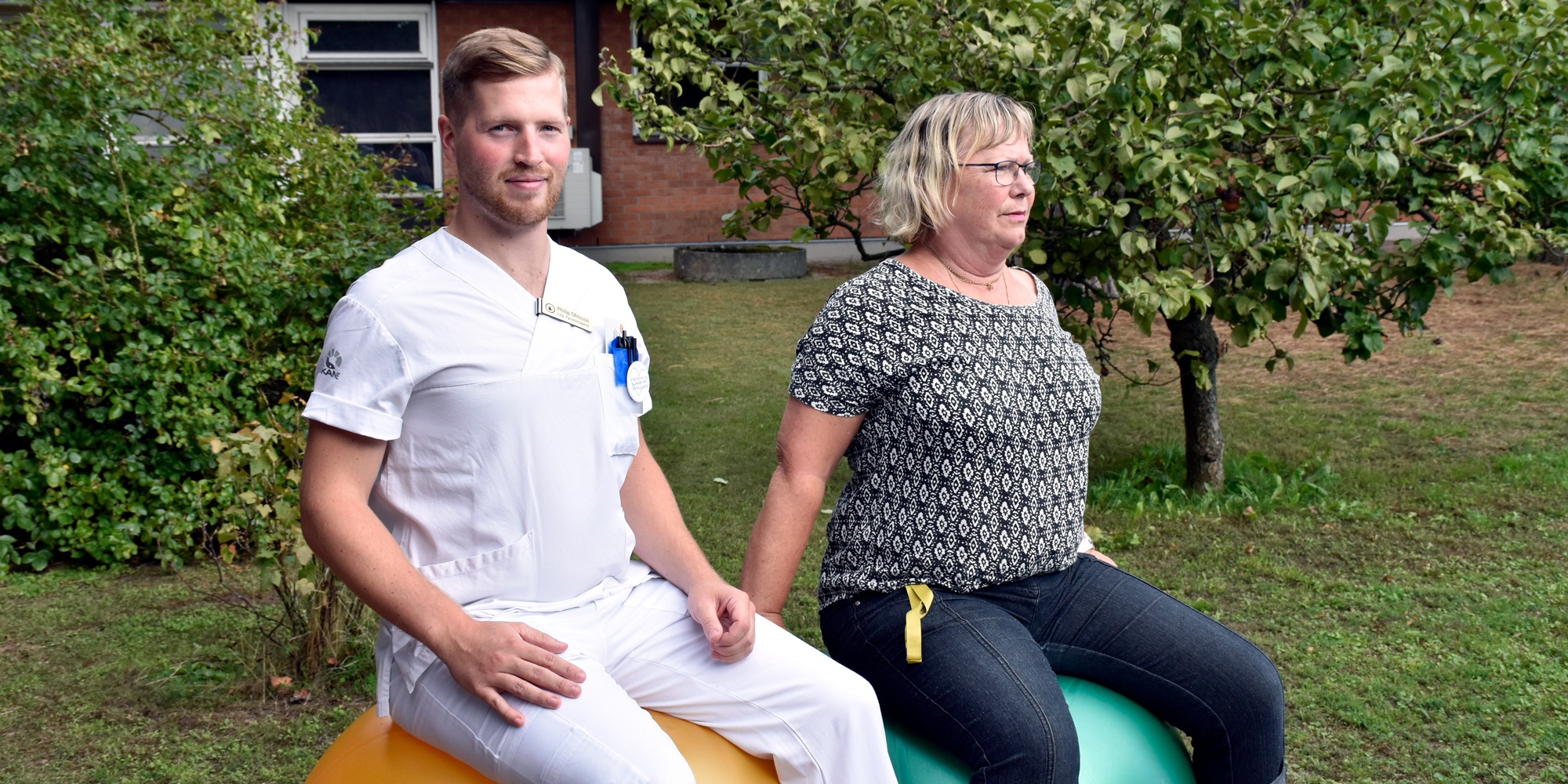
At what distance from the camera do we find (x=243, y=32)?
5.50m

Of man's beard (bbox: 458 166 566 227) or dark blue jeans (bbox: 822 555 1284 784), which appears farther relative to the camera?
dark blue jeans (bbox: 822 555 1284 784)

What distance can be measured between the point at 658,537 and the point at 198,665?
2.29m

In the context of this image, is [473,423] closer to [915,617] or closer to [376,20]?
[915,617]

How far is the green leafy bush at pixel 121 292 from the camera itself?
4.62 m

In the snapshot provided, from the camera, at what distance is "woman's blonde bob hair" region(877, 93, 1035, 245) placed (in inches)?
110

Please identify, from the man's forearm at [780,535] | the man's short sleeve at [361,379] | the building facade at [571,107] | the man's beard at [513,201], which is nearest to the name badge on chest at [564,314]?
the man's beard at [513,201]

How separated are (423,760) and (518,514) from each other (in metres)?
0.42

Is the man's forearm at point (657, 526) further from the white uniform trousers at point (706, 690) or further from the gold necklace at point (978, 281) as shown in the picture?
the gold necklace at point (978, 281)

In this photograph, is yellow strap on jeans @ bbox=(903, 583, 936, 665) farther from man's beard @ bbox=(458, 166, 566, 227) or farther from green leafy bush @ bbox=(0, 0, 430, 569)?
green leafy bush @ bbox=(0, 0, 430, 569)

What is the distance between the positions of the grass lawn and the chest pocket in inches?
68.1

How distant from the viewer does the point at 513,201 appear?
2156 millimetres

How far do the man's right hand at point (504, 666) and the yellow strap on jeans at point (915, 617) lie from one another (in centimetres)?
72

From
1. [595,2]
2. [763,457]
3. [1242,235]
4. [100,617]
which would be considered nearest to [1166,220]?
[1242,235]

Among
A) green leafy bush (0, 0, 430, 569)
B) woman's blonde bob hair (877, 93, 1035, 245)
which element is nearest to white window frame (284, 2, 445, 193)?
green leafy bush (0, 0, 430, 569)
